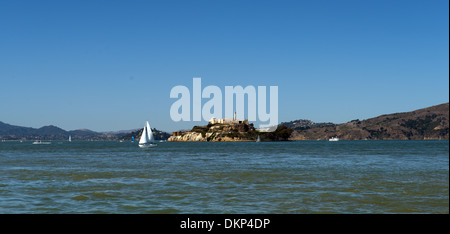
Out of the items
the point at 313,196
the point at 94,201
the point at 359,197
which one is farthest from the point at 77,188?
the point at 359,197

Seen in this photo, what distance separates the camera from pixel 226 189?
28.2 meters

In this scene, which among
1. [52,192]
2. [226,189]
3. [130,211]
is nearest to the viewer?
[130,211]
